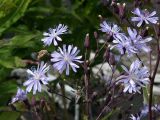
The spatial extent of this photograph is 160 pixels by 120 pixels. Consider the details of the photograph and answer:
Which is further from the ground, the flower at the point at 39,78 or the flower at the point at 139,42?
the flower at the point at 139,42

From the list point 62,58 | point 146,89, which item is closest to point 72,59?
point 62,58

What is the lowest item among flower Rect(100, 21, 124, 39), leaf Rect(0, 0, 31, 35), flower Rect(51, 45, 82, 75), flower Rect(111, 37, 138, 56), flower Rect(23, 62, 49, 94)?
flower Rect(23, 62, 49, 94)

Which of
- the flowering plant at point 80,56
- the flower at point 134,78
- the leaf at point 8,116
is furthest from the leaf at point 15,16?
the flower at point 134,78

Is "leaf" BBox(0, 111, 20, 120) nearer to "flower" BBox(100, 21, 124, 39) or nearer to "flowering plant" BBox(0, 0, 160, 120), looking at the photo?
"flowering plant" BBox(0, 0, 160, 120)

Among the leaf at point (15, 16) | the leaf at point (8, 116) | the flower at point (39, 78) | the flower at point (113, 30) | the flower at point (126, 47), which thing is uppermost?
the leaf at point (15, 16)

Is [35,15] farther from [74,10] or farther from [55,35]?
[55,35]

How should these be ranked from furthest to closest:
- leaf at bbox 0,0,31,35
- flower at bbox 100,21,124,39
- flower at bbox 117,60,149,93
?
leaf at bbox 0,0,31,35 → flower at bbox 100,21,124,39 → flower at bbox 117,60,149,93

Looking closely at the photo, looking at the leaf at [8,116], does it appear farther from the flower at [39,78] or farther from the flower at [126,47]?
the flower at [126,47]

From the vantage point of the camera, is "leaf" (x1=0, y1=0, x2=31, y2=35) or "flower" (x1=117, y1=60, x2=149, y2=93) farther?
"leaf" (x1=0, y1=0, x2=31, y2=35)

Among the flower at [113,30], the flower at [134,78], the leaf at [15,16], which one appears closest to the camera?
the flower at [134,78]

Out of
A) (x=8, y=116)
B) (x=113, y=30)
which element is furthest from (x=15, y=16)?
(x=113, y=30)

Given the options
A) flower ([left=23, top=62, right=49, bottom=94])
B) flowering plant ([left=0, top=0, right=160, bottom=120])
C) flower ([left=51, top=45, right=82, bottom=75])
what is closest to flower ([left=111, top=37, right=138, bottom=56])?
flowering plant ([left=0, top=0, right=160, bottom=120])

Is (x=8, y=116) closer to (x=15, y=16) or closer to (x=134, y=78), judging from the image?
(x=15, y=16)
